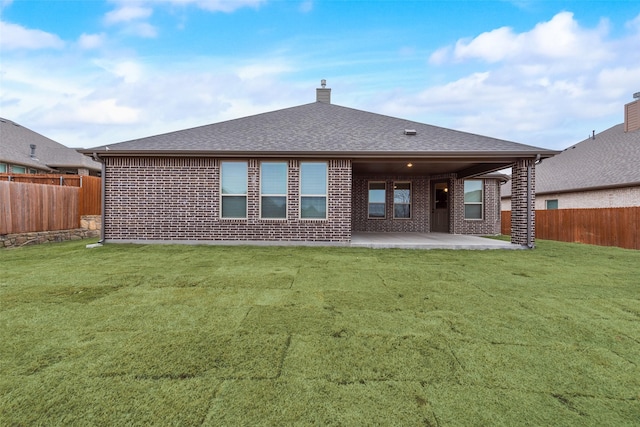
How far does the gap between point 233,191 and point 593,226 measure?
12.9m

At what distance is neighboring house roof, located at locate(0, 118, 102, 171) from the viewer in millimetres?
16797

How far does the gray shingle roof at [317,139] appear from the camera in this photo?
8000 mm

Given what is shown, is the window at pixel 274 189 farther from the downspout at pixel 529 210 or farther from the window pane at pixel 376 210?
the downspout at pixel 529 210

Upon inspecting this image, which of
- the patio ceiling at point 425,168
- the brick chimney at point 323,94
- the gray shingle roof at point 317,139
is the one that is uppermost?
the brick chimney at point 323,94

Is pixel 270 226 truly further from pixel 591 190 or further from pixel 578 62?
pixel 578 62

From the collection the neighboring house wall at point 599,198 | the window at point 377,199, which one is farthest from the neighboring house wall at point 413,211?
the neighboring house wall at point 599,198

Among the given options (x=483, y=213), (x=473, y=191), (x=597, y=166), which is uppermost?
(x=597, y=166)

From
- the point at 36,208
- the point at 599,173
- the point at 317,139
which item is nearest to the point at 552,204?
the point at 599,173

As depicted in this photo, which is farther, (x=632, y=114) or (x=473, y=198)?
(x=632, y=114)

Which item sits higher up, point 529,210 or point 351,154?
point 351,154

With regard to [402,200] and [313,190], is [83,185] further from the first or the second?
[402,200]

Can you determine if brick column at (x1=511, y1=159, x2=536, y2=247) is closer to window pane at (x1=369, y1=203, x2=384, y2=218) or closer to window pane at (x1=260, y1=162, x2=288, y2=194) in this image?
window pane at (x1=369, y1=203, x2=384, y2=218)

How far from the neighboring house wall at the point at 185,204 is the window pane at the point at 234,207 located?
0.88 ft

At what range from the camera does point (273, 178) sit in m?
8.45
